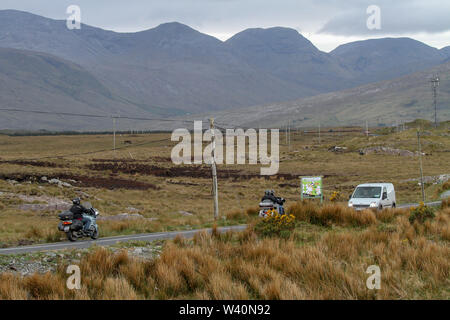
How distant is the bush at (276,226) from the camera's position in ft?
56.2

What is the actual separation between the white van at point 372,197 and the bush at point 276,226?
9.44 metres

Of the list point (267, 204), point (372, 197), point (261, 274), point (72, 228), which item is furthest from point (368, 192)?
point (261, 274)

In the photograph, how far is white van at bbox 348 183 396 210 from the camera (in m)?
26.2

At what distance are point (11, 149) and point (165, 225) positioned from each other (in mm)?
110153

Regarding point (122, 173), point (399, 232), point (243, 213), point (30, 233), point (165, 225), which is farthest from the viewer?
point (122, 173)

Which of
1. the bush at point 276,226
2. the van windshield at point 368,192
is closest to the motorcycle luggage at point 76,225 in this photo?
the bush at point 276,226

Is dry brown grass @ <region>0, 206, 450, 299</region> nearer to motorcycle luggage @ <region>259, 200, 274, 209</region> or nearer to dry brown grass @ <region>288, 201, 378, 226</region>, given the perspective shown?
dry brown grass @ <region>288, 201, 378, 226</region>

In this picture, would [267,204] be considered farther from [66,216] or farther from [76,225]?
[66,216]

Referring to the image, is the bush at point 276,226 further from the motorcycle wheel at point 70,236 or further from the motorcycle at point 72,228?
the motorcycle wheel at point 70,236

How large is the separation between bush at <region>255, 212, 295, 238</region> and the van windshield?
10945 mm
